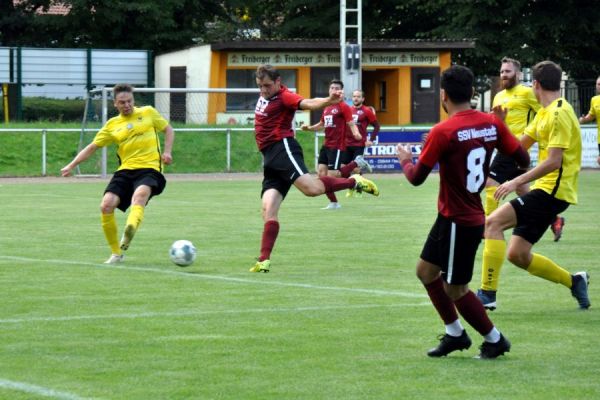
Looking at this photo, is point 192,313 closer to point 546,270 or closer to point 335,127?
point 546,270

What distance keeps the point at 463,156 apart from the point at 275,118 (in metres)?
5.59

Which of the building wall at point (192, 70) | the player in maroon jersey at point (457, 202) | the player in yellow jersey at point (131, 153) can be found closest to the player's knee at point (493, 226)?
the player in maroon jersey at point (457, 202)

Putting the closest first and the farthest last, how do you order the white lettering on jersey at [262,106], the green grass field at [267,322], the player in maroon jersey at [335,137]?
the green grass field at [267,322], the white lettering on jersey at [262,106], the player in maroon jersey at [335,137]

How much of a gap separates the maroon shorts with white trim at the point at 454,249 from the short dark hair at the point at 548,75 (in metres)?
2.04

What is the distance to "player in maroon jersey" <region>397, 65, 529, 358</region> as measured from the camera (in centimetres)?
757

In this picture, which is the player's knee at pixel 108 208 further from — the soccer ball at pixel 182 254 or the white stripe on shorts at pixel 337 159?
the white stripe on shorts at pixel 337 159

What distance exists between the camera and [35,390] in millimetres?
6727

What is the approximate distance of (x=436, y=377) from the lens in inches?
283

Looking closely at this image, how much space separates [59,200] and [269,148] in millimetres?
11271

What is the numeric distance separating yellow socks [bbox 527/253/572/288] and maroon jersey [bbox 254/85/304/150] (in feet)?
12.9

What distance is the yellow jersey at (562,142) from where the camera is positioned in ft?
30.3

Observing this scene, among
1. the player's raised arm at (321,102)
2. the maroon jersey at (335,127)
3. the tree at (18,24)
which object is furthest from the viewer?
the tree at (18,24)

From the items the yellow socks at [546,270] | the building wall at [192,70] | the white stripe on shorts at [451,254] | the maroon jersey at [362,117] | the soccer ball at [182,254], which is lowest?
the soccer ball at [182,254]

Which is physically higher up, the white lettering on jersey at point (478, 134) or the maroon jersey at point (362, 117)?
the maroon jersey at point (362, 117)
